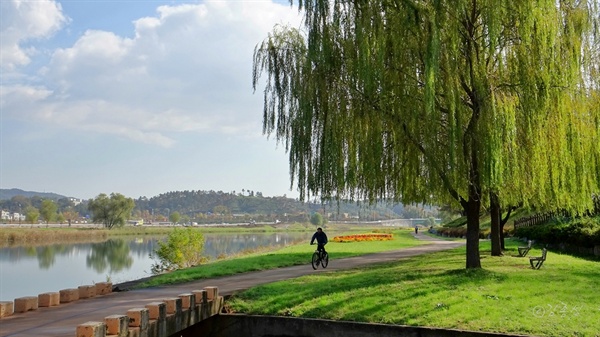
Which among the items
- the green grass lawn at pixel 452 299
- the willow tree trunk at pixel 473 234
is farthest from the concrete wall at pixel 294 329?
the willow tree trunk at pixel 473 234

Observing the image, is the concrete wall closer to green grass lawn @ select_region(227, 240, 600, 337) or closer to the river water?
green grass lawn @ select_region(227, 240, 600, 337)

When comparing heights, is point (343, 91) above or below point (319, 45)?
below

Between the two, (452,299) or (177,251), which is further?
(177,251)

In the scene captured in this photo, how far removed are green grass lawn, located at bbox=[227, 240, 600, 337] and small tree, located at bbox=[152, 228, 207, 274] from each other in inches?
546

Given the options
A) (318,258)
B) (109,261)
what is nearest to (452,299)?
(318,258)

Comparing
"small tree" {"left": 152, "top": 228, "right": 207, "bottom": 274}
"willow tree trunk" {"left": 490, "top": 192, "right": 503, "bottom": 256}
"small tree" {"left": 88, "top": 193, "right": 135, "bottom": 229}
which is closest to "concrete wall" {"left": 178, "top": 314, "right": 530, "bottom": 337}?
"willow tree trunk" {"left": 490, "top": 192, "right": 503, "bottom": 256}

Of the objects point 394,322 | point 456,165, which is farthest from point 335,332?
point 456,165

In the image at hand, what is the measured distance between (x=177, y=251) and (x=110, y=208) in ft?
278

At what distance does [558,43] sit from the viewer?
13203mm

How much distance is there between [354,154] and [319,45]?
10.6 ft

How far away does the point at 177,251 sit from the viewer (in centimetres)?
2727

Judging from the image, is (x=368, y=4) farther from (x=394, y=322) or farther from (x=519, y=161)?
(x=394, y=322)

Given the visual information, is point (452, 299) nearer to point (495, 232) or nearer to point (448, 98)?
point (448, 98)

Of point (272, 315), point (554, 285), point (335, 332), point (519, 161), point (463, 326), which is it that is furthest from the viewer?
point (519, 161)
